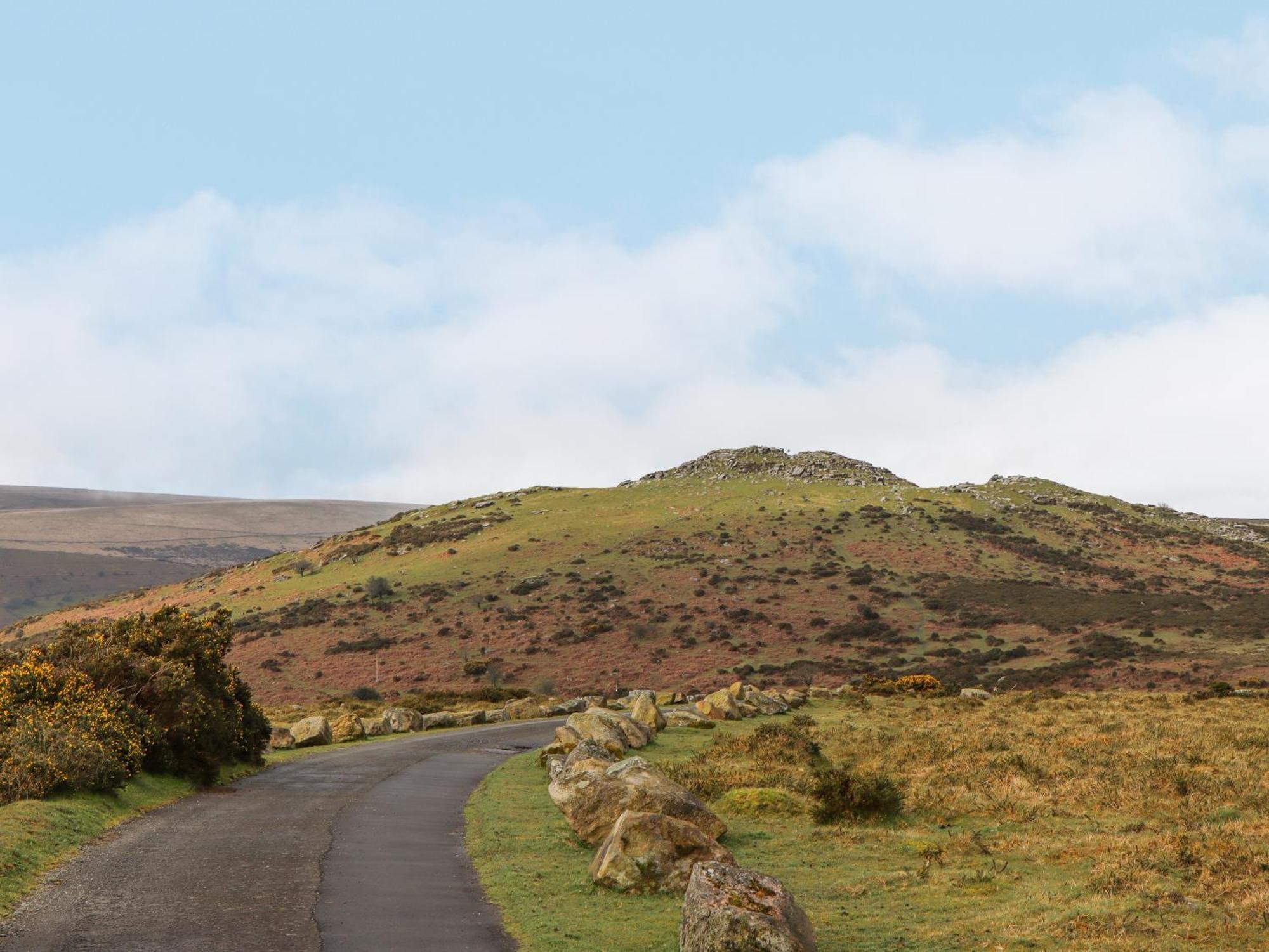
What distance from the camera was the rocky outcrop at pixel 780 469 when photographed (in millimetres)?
146750

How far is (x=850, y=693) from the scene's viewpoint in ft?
189

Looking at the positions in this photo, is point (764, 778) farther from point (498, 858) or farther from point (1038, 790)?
point (498, 858)

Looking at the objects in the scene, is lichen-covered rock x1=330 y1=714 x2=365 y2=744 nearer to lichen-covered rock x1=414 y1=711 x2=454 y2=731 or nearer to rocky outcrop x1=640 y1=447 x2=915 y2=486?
lichen-covered rock x1=414 y1=711 x2=454 y2=731

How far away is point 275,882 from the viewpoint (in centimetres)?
1541

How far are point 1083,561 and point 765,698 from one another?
2709 inches

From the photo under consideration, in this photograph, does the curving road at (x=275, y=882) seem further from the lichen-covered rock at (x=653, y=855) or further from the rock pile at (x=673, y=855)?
the rock pile at (x=673, y=855)

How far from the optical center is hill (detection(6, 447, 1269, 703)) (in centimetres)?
7475

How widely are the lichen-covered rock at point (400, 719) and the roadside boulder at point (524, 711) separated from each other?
6.13 m

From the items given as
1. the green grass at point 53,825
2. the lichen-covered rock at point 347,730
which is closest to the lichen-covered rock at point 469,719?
the lichen-covered rock at point 347,730

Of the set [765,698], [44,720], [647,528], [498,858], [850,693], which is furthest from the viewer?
[647,528]

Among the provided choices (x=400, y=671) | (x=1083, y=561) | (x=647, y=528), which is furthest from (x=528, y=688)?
(x=1083, y=561)

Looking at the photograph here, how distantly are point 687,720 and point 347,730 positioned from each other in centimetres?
1420

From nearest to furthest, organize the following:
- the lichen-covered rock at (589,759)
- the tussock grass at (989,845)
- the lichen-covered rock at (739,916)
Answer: the lichen-covered rock at (739,916) → the tussock grass at (989,845) → the lichen-covered rock at (589,759)

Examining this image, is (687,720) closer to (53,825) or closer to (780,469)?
(53,825)
